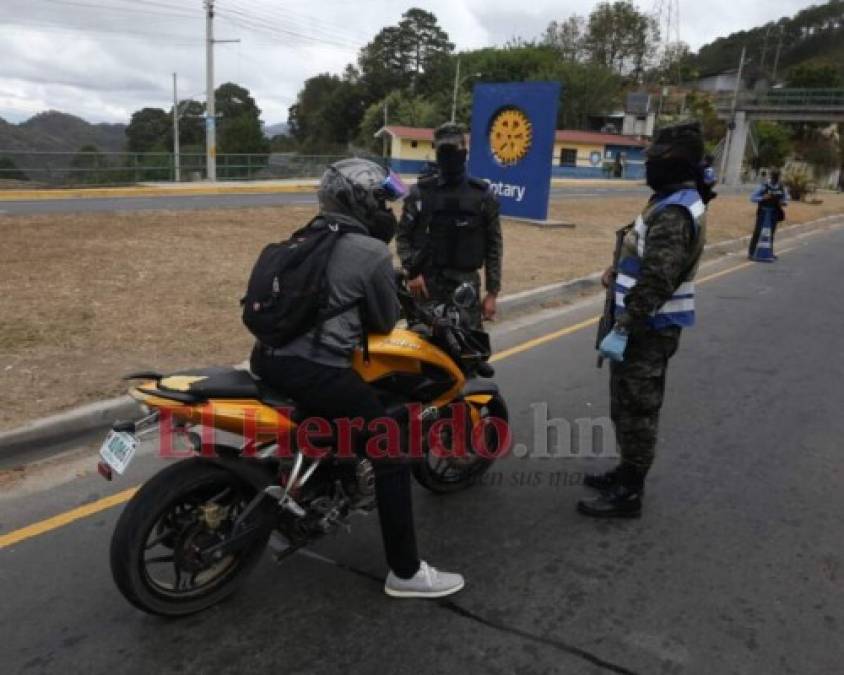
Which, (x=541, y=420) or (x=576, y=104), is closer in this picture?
(x=541, y=420)

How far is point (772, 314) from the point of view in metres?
8.99

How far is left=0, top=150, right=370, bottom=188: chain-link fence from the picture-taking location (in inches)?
994

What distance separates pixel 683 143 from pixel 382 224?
1501 mm

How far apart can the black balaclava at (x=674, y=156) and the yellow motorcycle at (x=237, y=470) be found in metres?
1.05

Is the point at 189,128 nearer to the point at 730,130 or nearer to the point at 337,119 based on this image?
the point at 337,119

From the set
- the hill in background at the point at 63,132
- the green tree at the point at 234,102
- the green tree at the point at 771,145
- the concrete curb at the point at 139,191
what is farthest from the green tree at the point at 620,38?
the concrete curb at the point at 139,191

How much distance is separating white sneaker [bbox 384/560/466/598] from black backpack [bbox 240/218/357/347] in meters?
1.10

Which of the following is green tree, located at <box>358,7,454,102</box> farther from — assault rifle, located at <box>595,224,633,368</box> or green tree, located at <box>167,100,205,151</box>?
assault rifle, located at <box>595,224,633,368</box>

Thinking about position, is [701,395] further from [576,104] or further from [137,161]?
[576,104]

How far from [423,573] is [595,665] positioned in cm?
75

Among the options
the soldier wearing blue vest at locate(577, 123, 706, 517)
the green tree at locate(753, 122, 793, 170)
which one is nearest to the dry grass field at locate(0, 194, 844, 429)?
the soldier wearing blue vest at locate(577, 123, 706, 517)

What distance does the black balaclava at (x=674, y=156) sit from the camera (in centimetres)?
335

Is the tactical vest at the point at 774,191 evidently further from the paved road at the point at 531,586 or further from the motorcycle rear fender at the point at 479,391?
the motorcycle rear fender at the point at 479,391

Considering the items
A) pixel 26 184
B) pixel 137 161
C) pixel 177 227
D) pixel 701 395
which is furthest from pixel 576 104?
pixel 701 395
